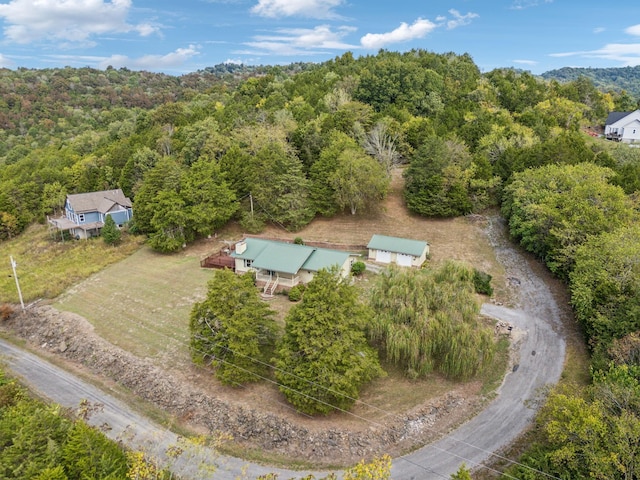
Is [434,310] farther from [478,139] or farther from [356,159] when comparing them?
[478,139]

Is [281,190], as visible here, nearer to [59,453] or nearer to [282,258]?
[282,258]

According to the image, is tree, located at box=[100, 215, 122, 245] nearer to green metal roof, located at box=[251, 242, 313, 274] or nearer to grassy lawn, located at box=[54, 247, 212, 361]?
grassy lawn, located at box=[54, 247, 212, 361]

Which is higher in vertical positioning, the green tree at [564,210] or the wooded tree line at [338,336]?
the green tree at [564,210]

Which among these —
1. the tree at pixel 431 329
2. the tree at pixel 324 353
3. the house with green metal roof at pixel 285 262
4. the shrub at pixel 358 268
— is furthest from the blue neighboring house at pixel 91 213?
the tree at pixel 431 329

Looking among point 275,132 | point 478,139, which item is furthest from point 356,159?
point 478,139

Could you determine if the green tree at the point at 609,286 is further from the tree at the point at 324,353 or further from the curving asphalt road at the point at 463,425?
the tree at the point at 324,353
